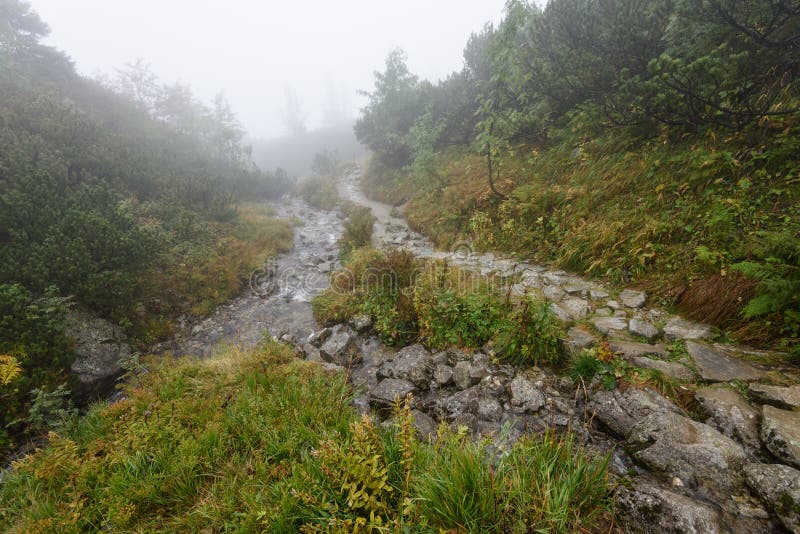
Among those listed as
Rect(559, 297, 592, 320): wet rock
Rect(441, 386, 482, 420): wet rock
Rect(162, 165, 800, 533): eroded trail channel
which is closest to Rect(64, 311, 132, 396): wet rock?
Rect(162, 165, 800, 533): eroded trail channel

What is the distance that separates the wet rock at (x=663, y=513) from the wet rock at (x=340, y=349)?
3.82m

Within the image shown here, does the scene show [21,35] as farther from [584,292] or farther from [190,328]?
[584,292]

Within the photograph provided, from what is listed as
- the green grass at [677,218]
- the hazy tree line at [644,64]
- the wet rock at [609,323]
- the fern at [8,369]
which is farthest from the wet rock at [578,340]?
the fern at [8,369]

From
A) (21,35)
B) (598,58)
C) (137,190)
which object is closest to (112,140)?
(137,190)

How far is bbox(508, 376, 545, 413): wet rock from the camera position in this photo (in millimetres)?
3455

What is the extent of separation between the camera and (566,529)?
190cm

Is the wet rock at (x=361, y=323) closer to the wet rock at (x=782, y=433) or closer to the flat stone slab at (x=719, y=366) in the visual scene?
the flat stone slab at (x=719, y=366)

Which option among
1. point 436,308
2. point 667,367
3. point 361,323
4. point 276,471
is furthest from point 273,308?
point 667,367

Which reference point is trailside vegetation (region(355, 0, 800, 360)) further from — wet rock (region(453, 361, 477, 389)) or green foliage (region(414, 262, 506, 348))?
wet rock (region(453, 361, 477, 389))

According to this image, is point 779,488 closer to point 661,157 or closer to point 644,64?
point 661,157

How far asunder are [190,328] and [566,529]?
8.62m

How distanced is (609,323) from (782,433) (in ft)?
6.58

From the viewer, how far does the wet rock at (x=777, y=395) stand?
2.68 m

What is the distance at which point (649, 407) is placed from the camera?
2.93 metres
